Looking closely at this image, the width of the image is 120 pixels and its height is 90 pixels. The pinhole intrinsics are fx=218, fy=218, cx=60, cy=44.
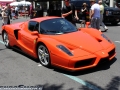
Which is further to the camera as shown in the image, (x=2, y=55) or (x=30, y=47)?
(x=2, y=55)

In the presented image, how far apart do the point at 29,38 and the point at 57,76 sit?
1.64 m

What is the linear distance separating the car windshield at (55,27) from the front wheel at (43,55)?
0.53 metres

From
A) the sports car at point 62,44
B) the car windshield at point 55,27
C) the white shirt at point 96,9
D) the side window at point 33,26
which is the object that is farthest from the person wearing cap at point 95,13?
the side window at point 33,26

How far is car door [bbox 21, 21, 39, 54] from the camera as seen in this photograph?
576 centimetres

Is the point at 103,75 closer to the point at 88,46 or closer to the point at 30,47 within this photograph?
the point at 88,46

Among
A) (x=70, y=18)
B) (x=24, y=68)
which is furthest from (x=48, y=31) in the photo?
(x=70, y=18)

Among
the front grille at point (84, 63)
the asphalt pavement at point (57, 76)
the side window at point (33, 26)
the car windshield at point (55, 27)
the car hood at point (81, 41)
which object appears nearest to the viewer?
the asphalt pavement at point (57, 76)

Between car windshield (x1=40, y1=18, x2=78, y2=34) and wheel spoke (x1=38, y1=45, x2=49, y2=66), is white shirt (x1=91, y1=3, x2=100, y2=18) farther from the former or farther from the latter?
wheel spoke (x1=38, y1=45, x2=49, y2=66)

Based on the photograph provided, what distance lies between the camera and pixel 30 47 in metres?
5.90

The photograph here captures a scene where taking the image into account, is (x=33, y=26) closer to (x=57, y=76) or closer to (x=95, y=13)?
(x=57, y=76)

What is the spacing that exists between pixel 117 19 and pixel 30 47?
935 cm

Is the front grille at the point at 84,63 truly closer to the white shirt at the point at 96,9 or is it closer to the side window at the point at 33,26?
the side window at the point at 33,26

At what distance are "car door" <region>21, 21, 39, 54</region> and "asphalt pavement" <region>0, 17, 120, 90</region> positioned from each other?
373 mm

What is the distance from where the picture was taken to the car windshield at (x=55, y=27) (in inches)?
225
